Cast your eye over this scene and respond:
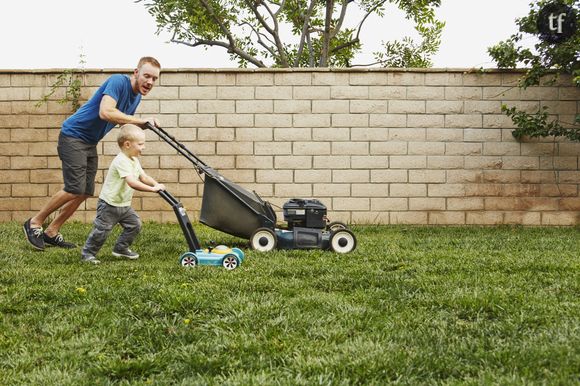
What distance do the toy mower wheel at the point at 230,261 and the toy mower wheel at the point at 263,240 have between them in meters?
0.93

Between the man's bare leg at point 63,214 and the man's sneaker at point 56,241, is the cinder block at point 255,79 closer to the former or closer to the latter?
the man's bare leg at point 63,214

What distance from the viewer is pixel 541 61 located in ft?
26.1

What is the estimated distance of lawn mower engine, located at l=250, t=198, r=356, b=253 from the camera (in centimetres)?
550

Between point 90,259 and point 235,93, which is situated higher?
point 235,93

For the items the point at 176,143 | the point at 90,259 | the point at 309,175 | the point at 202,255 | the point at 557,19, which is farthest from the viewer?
the point at 309,175

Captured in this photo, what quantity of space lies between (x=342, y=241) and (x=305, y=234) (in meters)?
0.32

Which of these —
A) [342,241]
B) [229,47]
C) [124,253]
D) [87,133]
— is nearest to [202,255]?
[124,253]

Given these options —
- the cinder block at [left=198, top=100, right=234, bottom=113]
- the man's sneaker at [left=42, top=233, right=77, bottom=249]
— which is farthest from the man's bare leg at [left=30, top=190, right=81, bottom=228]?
the cinder block at [left=198, top=100, right=234, bottom=113]

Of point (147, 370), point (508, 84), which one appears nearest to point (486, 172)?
point (508, 84)

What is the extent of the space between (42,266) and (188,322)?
202 centimetres

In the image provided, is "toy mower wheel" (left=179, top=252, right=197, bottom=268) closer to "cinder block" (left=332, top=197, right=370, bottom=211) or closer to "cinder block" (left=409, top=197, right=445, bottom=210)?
"cinder block" (left=332, top=197, right=370, bottom=211)

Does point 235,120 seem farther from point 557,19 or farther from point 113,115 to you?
point 557,19

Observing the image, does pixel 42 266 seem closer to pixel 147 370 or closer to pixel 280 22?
pixel 147 370

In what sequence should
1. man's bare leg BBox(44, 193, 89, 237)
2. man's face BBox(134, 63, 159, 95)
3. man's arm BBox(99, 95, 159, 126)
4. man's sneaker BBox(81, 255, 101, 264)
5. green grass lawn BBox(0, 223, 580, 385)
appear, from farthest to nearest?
1. man's bare leg BBox(44, 193, 89, 237)
2. man's face BBox(134, 63, 159, 95)
3. man's arm BBox(99, 95, 159, 126)
4. man's sneaker BBox(81, 255, 101, 264)
5. green grass lawn BBox(0, 223, 580, 385)
